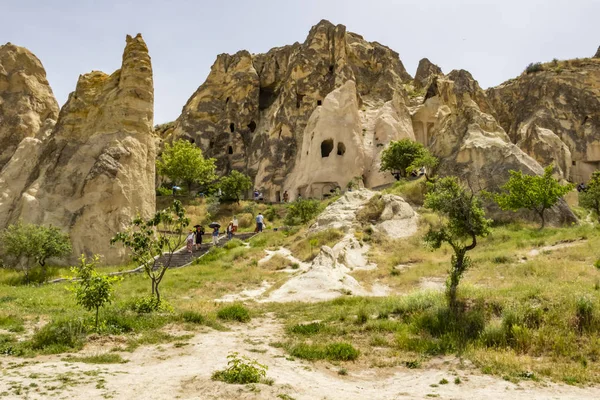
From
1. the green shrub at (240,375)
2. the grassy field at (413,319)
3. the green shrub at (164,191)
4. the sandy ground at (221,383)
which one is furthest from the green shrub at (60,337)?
the green shrub at (164,191)

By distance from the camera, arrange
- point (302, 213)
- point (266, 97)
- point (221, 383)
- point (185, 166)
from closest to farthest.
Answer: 1. point (221, 383)
2. point (302, 213)
3. point (185, 166)
4. point (266, 97)

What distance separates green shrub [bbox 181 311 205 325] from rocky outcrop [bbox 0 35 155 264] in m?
13.4

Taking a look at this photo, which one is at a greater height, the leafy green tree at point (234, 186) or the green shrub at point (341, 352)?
the leafy green tree at point (234, 186)

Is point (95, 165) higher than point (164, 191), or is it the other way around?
point (164, 191)

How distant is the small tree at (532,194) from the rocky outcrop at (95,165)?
2311cm

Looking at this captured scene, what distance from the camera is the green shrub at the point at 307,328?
10645 mm

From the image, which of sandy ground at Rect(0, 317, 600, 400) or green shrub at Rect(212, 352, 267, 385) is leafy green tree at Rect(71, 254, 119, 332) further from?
green shrub at Rect(212, 352, 267, 385)

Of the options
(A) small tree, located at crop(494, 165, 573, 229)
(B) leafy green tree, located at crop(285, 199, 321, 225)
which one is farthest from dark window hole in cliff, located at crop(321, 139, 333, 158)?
(A) small tree, located at crop(494, 165, 573, 229)

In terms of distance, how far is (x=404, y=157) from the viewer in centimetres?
3922

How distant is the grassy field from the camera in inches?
337

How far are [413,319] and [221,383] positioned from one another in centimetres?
599

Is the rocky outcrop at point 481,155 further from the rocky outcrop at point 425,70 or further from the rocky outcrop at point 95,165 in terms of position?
the rocky outcrop at point 425,70

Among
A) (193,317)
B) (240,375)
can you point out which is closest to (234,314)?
(193,317)

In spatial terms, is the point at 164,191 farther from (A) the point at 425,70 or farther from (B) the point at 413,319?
(A) the point at 425,70
